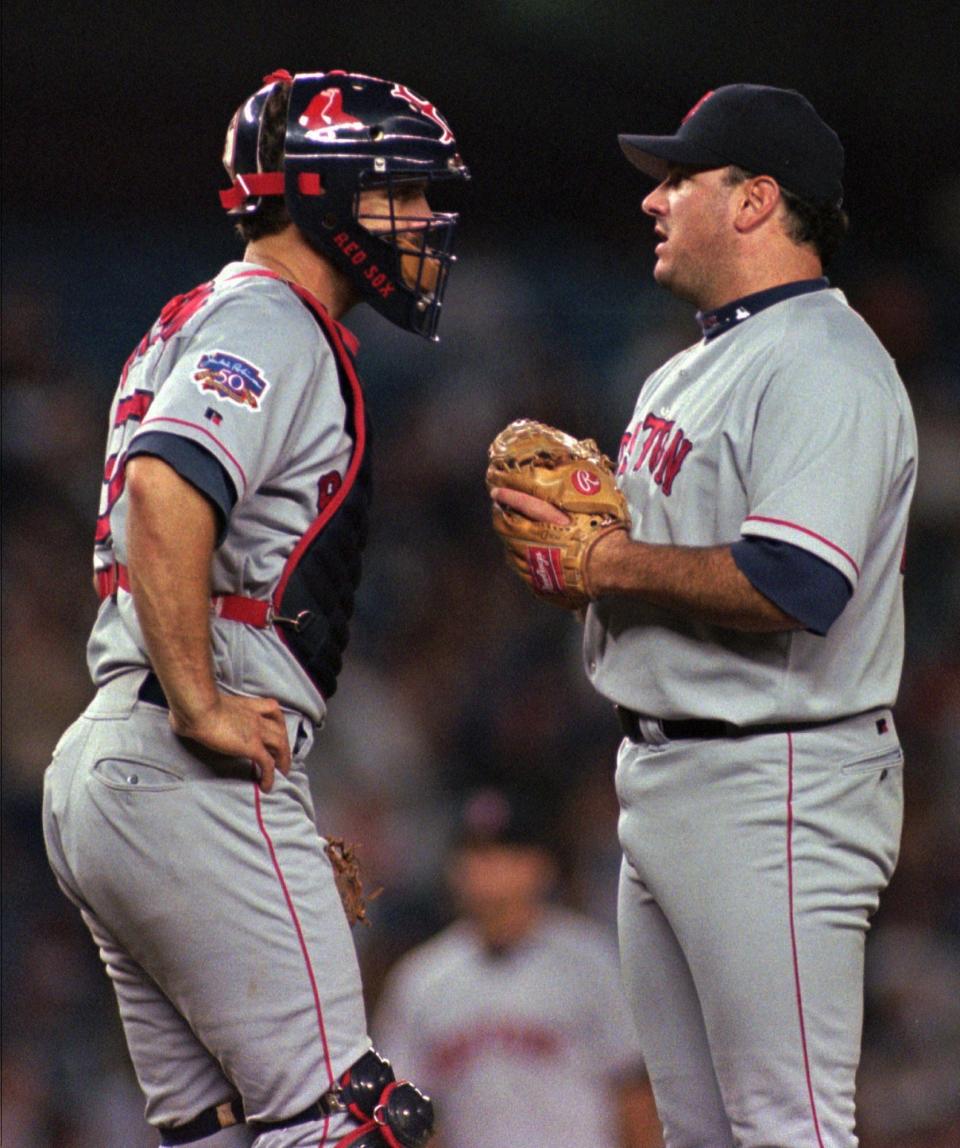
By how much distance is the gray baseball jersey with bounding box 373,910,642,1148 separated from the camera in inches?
188

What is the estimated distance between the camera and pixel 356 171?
105 inches

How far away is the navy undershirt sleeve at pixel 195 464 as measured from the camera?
2283 mm

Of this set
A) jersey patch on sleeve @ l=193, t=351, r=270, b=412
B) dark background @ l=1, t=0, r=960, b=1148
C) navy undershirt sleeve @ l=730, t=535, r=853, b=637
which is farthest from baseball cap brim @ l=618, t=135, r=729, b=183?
dark background @ l=1, t=0, r=960, b=1148

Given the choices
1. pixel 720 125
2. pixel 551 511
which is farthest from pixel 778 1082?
pixel 720 125

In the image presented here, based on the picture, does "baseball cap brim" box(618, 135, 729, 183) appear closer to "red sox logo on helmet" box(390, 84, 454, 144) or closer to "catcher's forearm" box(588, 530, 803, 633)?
"red sox logo on helmet" box(390, 84, 454, 144)

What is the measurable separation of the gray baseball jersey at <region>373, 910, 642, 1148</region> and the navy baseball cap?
272 cm

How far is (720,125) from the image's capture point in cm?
282

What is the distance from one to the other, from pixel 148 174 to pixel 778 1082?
5936mm

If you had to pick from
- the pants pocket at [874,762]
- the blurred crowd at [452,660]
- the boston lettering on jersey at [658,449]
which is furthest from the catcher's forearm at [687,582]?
the blurred crowd at [452,660]

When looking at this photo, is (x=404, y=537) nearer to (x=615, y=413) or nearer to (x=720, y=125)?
(x=615, y=413)

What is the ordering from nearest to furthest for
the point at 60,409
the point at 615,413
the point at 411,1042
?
the point at 411,1042 → the point at 60,409 → the point at 615,413

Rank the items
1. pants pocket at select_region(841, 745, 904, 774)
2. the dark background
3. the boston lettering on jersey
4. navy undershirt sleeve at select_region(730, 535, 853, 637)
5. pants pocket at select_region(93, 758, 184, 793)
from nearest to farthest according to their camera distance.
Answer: pants pocket at select_region(93, 758, 184, 793)
navy undershirt sleeve at select_region(730, 535, 853, 637)
pants pocket at select_region(841, 745, 904, 774)
the boston lettering on jersey
the dark background

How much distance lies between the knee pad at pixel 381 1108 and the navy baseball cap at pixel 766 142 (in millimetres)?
1541

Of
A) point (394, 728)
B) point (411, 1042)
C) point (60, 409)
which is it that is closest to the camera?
point (411, 1042)
